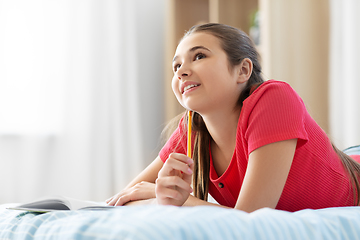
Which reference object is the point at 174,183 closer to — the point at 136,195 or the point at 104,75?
the point at 136,195

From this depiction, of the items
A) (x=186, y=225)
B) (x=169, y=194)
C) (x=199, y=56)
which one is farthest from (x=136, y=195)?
(x=186, y=225)

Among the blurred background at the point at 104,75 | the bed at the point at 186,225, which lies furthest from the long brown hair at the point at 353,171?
the blurred background at the point at 104,75

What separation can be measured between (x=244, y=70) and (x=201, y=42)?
0.15 meters

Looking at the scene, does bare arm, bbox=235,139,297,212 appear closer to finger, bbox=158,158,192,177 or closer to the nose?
finger, bbox=158,158,192,177

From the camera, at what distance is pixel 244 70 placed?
0.99m

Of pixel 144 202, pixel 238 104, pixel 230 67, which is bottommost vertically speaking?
pixel 144 202

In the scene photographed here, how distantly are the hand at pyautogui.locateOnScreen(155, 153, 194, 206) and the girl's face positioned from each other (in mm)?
166

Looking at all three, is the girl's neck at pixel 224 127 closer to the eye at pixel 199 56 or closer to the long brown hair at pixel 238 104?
the long brown hair at pixel 238 104

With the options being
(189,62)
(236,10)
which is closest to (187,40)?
(189,62)

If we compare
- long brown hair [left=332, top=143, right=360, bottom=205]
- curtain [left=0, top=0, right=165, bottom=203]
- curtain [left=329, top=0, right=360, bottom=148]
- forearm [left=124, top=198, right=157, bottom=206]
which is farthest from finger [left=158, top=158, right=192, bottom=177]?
curtain [left=0, top=0, right=165, bottom=203]

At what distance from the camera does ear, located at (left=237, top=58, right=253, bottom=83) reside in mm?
972

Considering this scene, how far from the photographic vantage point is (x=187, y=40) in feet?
3.19

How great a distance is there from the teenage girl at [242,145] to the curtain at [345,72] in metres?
0.94

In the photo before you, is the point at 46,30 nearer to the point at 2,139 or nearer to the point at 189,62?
the point at 2,139
